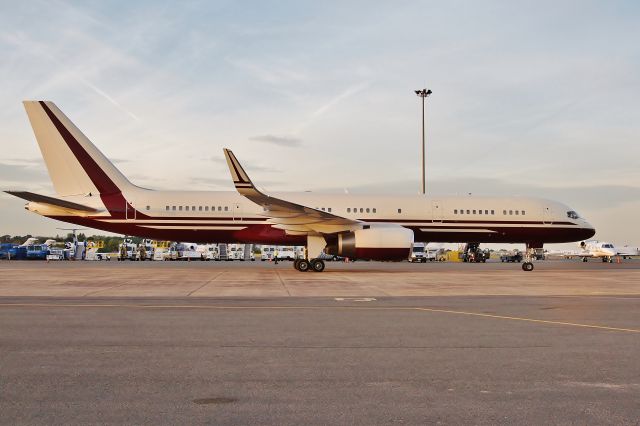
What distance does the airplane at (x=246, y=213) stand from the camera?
28.9 meters

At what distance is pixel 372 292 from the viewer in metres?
17.7

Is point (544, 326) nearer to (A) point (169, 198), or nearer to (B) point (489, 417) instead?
(B) point (489, 417)

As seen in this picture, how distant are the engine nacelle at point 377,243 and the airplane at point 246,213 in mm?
46

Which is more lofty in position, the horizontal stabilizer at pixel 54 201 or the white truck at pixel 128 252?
the horizontal stabilizer at pixel 54 201

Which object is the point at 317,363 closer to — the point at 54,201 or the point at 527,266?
the point at 54,201

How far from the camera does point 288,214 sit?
29328 mm

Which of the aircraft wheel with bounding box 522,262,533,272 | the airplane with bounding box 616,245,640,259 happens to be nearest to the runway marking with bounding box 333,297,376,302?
the aircraft wheel with bounding box 522,262,533,272

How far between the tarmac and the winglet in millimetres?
13518

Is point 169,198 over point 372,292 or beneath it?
over

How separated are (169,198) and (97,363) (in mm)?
25418

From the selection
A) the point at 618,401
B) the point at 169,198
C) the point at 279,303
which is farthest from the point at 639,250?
the point at 618,401

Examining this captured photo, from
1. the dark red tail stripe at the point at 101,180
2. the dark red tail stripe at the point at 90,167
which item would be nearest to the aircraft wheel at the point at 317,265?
the dark red tail stripe at the point at 101,180

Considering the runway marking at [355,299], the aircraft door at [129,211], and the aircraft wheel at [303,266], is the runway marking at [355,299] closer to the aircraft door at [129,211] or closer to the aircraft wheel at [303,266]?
the aircraft wheel at [303,266]

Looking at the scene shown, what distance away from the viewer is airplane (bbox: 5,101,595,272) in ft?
94.8
